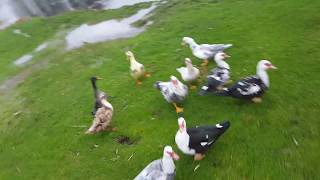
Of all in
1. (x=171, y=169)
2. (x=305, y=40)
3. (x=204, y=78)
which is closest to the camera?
(x=171, y=169)

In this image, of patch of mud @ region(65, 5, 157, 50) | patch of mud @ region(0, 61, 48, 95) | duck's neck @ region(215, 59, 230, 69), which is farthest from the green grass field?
patch of mud @ region(65, 5, 157, 50)

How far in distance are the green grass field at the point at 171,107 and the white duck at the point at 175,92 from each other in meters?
0.42

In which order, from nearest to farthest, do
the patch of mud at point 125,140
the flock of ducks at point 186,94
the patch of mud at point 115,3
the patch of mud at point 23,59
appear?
the flock of ducks at point 186,94 → the patch of mud at point 125,140 → the patch of mud at point 23,59 → the patch of mud at point 115,3

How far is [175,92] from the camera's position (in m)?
17.0

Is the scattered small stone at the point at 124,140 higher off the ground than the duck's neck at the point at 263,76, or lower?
lower

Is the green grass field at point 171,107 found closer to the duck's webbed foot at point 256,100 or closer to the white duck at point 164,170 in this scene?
the duck's webbed foot at point 256,100

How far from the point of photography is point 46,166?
16938 millimetres

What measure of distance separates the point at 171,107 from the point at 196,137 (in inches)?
169

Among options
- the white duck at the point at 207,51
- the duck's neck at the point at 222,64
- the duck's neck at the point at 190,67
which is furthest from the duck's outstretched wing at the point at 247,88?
the white duck at the point at 207,51

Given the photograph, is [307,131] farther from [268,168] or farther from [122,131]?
[122,131]

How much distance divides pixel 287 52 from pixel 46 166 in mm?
10932

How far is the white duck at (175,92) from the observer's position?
16.9 m


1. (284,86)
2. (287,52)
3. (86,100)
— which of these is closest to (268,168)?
(284,86)

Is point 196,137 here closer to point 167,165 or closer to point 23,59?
point 167,165
